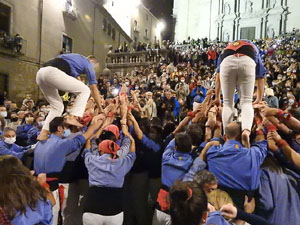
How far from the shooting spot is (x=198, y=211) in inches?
80.8

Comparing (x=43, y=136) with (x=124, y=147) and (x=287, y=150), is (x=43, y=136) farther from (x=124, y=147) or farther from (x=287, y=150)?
(x=287, y=150)

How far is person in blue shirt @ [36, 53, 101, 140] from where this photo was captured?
447 cm

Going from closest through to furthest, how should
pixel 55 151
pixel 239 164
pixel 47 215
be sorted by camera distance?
pixel 47 215
pixel 239 164
pixel 55 151

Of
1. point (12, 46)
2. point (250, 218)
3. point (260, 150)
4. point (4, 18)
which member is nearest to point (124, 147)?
point (260, 150)

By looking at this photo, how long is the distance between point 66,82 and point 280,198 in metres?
3.08

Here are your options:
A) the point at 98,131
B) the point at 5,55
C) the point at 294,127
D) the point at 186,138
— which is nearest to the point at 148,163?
the point at 98,131

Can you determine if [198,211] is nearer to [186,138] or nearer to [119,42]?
[186,138]

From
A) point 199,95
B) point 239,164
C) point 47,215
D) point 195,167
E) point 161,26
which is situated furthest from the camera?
point 161,26

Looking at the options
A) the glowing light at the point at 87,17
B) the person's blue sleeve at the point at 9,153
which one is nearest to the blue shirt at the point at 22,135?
the person's blue sleeve at the point at 9,153

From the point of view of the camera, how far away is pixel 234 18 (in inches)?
1654

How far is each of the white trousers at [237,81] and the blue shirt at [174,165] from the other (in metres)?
0.79

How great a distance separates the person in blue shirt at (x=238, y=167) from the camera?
125 inches

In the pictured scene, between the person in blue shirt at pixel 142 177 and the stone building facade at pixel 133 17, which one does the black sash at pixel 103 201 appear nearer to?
the person in blue shirt at pixel 142 177

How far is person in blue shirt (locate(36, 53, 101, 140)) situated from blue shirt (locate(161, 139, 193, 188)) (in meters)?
1.50
